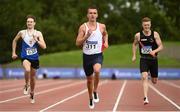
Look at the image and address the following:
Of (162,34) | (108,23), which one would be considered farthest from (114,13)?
(162,34)

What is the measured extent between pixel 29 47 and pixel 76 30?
70689mm

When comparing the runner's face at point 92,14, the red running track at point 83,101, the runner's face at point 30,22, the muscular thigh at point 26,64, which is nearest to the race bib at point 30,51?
the muscular thigh at point 26,64

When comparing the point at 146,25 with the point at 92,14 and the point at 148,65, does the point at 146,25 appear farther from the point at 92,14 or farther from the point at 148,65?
the point at 92,14

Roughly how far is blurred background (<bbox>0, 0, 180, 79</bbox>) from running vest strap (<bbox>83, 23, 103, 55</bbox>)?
3954cm

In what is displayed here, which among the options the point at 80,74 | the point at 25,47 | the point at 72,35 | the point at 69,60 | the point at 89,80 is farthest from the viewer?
the point at 72,35

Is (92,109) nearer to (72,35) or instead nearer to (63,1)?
(72,35)

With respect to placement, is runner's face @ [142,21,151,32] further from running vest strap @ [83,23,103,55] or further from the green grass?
the green grass

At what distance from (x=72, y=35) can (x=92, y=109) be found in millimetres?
69760

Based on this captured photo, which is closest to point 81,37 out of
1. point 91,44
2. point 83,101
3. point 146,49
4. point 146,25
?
point 91,44

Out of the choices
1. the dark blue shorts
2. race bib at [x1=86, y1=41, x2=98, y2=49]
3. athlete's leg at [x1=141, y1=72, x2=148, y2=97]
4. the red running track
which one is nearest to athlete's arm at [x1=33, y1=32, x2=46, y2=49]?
the red running track

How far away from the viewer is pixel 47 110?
13250 mm

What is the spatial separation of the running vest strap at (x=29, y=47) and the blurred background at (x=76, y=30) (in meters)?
37.1

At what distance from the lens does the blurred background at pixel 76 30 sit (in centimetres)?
5366

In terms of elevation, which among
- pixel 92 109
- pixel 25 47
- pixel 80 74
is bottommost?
pixel 80 74
